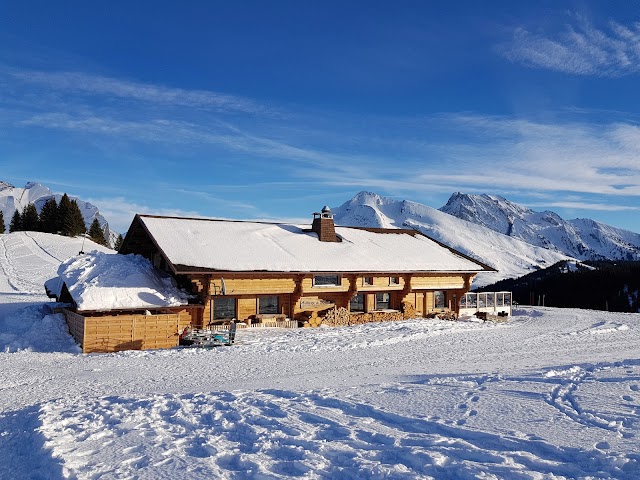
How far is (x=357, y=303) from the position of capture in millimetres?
28281

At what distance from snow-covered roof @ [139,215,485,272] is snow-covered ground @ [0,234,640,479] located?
7.73m

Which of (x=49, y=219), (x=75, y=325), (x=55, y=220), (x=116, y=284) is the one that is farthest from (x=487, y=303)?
(x=49, y=219)

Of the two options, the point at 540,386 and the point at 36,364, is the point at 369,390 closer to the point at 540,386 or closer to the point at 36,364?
the point at 540,386

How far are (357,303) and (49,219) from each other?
77.8m

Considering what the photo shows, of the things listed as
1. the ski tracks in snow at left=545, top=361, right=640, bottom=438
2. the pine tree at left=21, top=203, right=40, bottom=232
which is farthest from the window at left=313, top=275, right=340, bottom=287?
the pine tree at left=21, top=203, right=40, bottom=232

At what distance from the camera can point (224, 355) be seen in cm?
1766

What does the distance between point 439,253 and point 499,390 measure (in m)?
23.0

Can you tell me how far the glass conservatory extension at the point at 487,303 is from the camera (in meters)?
33.5

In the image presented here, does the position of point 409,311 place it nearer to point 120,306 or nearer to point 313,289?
point 313,289

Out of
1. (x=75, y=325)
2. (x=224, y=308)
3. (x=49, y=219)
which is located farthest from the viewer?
(x=49, y=219)

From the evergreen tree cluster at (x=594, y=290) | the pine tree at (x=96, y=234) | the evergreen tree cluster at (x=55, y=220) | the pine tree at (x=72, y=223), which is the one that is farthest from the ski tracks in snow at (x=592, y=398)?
the evergreen tree cluster at (x=594, y=290)

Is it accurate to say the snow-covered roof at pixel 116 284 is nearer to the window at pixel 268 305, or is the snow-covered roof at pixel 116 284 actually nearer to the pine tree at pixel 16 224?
the window at pixel 268 305

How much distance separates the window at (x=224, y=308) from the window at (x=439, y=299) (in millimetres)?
13204

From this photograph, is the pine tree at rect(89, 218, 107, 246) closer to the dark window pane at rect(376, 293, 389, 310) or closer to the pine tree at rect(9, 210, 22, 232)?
the pine tree at rect(9, 210, 22, 232)
